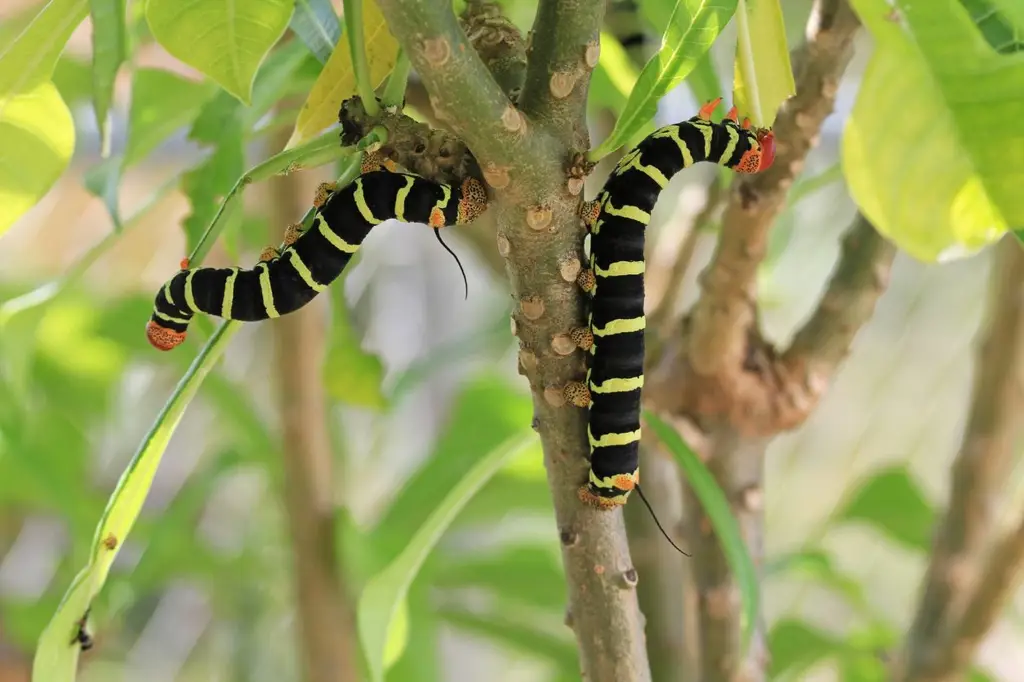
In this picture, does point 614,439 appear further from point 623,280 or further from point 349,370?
point 349,370

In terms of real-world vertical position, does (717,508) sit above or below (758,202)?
below

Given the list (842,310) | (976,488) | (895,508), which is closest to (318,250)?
(842,310)

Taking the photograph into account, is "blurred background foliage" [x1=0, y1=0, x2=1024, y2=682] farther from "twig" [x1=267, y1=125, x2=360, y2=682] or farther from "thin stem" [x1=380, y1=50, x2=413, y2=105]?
"thin stem" [x1=380, y1=50, x2=413, y2=105]

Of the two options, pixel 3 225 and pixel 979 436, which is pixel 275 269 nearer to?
pixel 3 225

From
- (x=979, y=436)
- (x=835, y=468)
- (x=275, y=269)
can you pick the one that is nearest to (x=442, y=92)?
(x=275, y=269)

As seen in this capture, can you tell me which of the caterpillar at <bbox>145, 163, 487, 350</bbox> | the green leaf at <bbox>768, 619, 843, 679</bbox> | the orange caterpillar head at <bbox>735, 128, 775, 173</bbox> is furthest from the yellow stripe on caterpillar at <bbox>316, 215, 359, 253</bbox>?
the green leaf at <bbox>768, 619, 843, 679</bbox>
